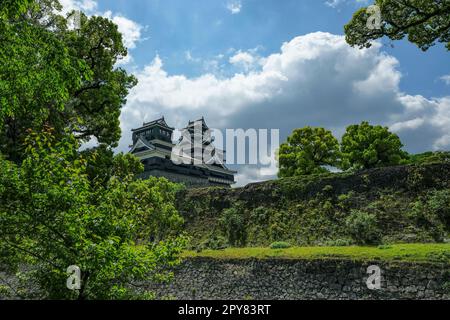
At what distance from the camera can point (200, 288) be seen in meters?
19.9

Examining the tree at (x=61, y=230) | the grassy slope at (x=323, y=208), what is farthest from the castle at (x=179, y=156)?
the tree at (x=61, y=230)

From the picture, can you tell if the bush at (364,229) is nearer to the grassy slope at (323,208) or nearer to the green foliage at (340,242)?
the grassy slope at (323,208)

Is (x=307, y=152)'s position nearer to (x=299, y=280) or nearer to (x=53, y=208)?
(x=299, y=280)

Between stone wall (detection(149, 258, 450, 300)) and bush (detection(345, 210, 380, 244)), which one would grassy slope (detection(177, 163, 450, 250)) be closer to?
bush (detection(345, 210, 380, 244))

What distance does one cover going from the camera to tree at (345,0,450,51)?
46.2ft

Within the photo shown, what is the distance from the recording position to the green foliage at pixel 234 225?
90.8 feet

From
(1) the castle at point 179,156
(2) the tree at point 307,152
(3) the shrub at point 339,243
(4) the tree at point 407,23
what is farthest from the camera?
(1) the castle at point 179,156

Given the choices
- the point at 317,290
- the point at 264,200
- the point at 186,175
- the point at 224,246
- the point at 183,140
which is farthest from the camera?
the point at 183,140

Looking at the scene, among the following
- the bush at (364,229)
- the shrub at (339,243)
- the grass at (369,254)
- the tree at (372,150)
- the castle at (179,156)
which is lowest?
the grass at (369,254)

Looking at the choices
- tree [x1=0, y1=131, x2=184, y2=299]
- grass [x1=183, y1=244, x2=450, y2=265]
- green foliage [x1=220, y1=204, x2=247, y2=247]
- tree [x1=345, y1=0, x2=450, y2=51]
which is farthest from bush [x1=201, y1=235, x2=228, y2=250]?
tree [x1=0, y1=131, x2=184, y2=299]

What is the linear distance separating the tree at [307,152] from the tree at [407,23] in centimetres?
2036
